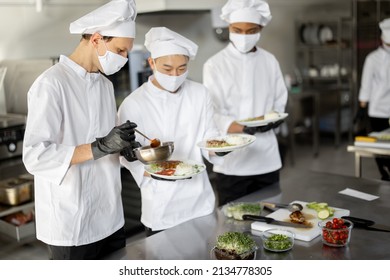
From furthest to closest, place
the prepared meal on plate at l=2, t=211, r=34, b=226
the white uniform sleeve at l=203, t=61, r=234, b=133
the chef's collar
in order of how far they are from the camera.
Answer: the prepared meal on plate at l=2, t=211, r=34, b=226 → the white uniform sleeve at l=203, t=61, r=234, b=133 → the chef's collar

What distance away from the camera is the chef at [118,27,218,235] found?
158cm

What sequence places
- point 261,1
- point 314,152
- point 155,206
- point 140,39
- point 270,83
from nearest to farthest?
point 155,206 → point 261,1 → point 270,83 → point 140,39 → point 314,152

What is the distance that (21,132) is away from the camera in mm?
2148

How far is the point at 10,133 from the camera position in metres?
2.13

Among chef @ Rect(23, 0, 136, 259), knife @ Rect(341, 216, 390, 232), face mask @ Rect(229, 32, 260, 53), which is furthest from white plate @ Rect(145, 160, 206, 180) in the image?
face mask @ Rect(229, 32, 260, 53)

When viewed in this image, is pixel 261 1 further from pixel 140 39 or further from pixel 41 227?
pixel 41 227

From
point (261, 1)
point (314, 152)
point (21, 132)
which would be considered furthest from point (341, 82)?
point (21, 132)

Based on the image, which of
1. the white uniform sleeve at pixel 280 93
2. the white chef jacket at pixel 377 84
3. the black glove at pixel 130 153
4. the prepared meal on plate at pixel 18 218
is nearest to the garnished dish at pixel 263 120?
the white uniform sleeve at pixel 280 93

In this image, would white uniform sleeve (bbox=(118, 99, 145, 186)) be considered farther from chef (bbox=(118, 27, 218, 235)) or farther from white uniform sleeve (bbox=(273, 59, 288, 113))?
white uniform sleeve (bbox=(273, 59, 288, 113))

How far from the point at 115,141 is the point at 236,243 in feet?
1.34

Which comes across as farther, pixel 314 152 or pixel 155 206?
pixel 314 152
